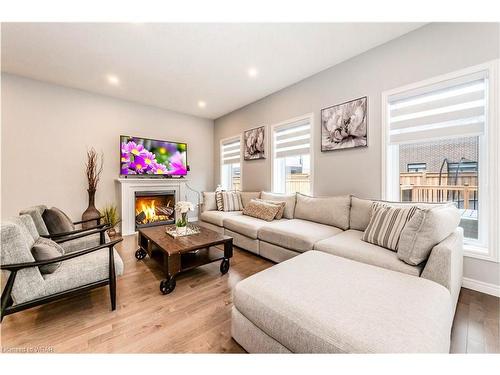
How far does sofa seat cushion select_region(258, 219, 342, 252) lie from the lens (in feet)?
7.16

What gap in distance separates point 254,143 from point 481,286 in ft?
11.7

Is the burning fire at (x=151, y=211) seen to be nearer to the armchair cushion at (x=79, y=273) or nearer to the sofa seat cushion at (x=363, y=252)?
the armchair cushion at (x=79, y=273)

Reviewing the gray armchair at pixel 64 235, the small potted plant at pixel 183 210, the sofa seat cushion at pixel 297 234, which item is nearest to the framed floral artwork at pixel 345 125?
the sofa seat cushion at pixel 297 234

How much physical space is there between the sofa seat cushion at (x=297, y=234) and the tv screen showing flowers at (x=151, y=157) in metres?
2.83

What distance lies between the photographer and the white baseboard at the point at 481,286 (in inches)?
70.1

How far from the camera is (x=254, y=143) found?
4160 millimetres

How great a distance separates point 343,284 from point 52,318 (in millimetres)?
2092

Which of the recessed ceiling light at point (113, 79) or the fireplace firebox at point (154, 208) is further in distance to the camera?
the fireplace firebox at point (154, 208)

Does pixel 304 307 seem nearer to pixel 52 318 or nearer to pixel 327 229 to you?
pixel 327 229

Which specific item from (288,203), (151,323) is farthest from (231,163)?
(151,323)

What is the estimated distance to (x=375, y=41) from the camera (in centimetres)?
239

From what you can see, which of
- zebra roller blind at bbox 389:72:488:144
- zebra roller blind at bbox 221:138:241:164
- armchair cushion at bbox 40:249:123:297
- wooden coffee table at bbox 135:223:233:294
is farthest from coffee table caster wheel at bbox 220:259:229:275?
zebra roller blind at bbox 221:138:241:164
